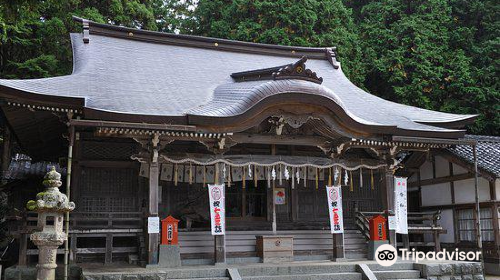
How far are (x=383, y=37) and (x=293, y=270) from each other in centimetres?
1608

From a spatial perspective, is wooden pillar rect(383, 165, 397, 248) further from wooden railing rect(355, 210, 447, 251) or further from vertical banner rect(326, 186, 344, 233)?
vertical banner rect(326, 186, 344, 233)

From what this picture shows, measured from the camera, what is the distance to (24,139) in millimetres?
15492

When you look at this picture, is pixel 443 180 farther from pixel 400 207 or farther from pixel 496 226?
pixel 400 207

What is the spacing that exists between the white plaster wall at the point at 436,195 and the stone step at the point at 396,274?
474 cm

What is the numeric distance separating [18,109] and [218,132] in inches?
190

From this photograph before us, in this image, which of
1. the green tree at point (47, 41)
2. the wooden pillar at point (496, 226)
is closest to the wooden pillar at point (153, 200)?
the wooden pillar at point (496, 226)

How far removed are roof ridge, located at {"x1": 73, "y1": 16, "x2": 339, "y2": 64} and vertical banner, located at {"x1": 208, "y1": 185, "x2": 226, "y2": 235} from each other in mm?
7466

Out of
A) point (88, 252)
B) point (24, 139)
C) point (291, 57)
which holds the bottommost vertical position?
point (88, 252)

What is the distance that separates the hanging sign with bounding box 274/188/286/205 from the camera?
15148 mm

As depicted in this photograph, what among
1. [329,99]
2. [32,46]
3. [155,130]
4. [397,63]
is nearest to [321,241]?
[329,99]

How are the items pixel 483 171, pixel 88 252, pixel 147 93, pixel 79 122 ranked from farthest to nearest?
1. pixel 483 171
2. pixel 147 93
3. pixel 88 252
4. pixel 79 122

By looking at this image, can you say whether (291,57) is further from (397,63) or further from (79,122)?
(79,122)

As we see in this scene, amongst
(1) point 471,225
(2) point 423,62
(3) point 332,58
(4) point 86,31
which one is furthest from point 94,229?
(2) point 423,62

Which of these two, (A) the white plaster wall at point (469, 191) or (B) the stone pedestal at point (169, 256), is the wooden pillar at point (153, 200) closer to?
(B) the stone pedestal at point (169, 256)
